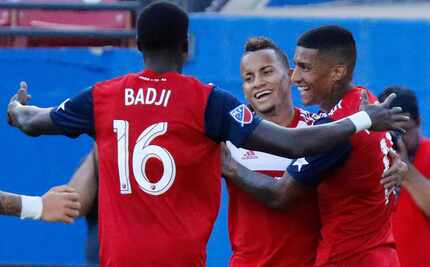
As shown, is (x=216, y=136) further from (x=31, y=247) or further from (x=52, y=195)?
(x=31, y=247)

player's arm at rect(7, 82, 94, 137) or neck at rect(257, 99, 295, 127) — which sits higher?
player's arm at rect(7, 82, 94, 137)

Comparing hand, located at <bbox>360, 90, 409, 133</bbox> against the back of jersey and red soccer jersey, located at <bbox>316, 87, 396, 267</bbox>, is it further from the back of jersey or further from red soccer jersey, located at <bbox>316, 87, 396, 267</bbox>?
the back of jersey

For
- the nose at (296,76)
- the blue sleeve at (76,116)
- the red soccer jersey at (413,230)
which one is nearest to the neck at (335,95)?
the nose at (296,76)

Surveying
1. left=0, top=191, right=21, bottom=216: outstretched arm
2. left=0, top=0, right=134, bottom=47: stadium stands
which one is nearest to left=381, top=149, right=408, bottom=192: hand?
left=0, top=191, right=21, bottom=216: outstretched arm

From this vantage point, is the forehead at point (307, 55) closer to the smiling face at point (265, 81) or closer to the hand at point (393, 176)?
the smiling face at point (265, 81)

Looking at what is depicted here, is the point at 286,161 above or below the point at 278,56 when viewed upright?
below

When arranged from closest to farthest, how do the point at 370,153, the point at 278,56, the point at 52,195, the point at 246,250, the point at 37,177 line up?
1. the point at 52,195
2. the point at 370,153
3. the point at 246,250
4. the point at 278,56
5. the point at 37,177

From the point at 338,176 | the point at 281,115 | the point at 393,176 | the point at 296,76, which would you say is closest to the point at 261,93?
the point at 281,115

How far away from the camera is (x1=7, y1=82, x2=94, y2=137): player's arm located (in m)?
5.61

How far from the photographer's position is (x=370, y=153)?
596 cm

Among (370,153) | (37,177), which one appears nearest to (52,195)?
(370,153)

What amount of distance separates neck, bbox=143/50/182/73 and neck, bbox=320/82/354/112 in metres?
0.96

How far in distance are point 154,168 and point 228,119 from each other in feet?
1.29

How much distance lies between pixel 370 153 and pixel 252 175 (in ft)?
1.96
